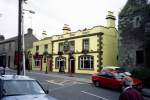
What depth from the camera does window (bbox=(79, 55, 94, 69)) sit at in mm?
40500

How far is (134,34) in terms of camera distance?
3164 centimetres

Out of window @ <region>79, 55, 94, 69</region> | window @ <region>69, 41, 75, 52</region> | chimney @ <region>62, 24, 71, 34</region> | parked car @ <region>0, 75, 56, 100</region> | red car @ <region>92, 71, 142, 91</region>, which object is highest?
chimney @ <region>62, 24, 71, 34</region>

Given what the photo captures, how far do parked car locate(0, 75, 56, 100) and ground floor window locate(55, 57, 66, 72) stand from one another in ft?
116

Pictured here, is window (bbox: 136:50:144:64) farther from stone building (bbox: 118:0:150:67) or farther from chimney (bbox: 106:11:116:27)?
chimney (bbox: 106:11:116:27)

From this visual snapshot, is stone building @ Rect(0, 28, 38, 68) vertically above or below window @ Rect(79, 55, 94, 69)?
above

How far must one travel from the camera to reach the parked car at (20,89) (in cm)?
981

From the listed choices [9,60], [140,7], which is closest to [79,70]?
[140,7]

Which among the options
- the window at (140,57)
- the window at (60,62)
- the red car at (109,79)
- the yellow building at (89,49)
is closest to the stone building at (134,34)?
the window at (140,57)

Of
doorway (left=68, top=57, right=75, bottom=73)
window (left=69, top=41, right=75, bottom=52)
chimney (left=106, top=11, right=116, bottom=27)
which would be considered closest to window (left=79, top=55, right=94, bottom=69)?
doorway (left=68, top=57, right=75, bottom=73)

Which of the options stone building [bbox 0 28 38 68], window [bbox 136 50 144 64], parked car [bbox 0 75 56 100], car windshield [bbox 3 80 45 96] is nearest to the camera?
parked car [bbox 0 75 56 100]

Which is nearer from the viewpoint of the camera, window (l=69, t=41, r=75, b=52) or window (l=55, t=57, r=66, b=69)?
window (l=69, t=41, r=75, b=52)

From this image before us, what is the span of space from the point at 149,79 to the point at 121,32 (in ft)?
28.5

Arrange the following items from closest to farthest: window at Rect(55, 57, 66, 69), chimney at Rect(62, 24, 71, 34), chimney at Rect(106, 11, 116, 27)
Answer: chimney at Rect(106, 11, 116, 27), window at Rect(55, 57, 66, 69), chimney at Rect(62, 24, 71, 34)

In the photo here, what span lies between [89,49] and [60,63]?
785 cm
